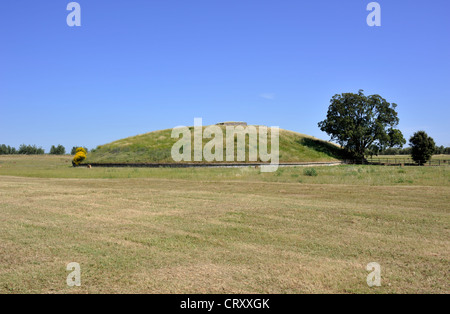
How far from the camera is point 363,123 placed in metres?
70.9

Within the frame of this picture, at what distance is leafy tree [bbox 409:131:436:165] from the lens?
210ft

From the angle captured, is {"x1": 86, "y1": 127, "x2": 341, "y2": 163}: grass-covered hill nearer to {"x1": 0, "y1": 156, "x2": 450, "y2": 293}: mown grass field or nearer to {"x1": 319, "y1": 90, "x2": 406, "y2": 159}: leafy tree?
{"x1": 319, "y1": 90, "x2": 406, "y2": 159}: leafy tree

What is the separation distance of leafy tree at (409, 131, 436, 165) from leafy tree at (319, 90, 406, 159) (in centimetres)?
388

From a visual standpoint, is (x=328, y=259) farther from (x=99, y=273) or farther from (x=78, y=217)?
(x=78, y=217)

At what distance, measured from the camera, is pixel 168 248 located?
8.82m

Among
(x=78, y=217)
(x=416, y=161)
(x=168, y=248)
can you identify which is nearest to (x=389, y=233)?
(x=168, y=248)

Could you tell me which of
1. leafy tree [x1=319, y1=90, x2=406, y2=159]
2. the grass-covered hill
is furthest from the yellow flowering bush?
leafy tree [x1=319, y1=90, x2=406, y2=159]

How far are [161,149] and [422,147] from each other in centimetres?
5054

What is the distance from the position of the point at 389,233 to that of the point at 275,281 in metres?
5.50

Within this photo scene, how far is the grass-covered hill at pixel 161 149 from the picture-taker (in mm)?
62544

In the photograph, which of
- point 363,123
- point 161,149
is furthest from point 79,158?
point 363,123

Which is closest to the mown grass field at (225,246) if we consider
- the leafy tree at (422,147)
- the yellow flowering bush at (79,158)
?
the yellow flowering bush at (79,158)

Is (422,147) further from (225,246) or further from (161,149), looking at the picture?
(225,246)

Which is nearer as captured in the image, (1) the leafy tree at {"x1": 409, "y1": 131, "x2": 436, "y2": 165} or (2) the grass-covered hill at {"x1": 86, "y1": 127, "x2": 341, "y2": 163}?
(2) the grass-covered hill at {"x1": 86, "y1": 127, "x2": 341, "y2": 163}
